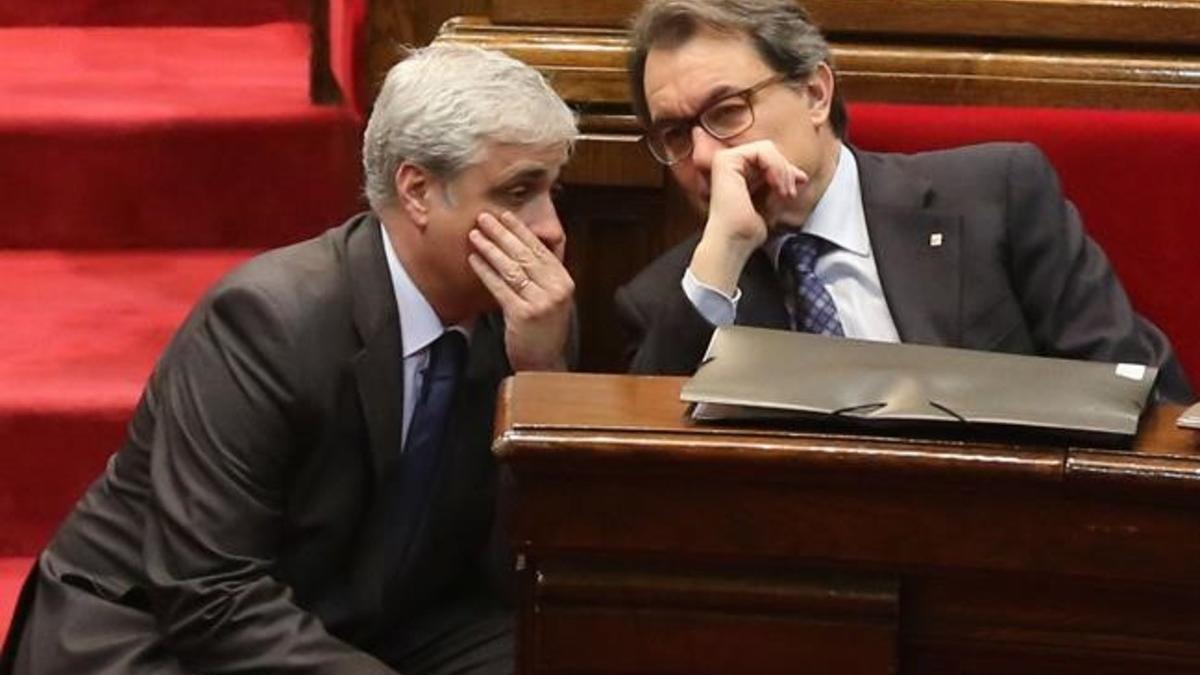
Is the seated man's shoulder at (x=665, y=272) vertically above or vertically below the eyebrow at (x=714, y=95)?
below

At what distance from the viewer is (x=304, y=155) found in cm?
274

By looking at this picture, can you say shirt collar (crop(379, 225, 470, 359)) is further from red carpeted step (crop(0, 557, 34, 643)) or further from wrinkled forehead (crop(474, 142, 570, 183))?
red carpeted step (crop(0, 557, 34, 643))

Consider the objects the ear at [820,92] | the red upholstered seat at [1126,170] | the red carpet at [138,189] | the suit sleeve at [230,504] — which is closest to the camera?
the suit sleeve at [230,504]

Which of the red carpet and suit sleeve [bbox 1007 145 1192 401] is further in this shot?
the red carpet

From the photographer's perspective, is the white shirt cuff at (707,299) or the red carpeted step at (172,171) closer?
the white shirt cuff at (707,299)

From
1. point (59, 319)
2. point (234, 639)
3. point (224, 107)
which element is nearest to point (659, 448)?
point (234, 639)

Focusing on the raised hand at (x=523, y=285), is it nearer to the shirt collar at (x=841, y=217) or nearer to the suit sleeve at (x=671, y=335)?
the suit sleeve at (x=671, y=335)

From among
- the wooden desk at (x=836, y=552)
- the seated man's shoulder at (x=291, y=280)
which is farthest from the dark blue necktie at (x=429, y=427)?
the wooden desk at (x=836, y=552)

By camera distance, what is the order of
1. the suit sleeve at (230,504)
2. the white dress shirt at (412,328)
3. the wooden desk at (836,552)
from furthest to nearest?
the white dress shirt at (412,328), the suit sleeve at (230,504), the wooden desk at (836,552)

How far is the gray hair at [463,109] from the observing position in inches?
69.1

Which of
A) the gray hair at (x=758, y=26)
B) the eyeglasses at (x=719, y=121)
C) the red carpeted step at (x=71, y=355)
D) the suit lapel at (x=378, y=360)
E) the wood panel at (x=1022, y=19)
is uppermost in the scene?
the gray hair at (x=758, y=26)

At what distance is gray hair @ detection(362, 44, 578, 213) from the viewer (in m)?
1.75

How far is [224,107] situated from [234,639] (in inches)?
48.7

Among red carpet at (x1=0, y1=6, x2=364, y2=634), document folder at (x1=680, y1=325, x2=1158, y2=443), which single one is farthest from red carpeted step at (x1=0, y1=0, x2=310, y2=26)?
document folder at (x1=680, y1=325, x2=1158, y2=443)
